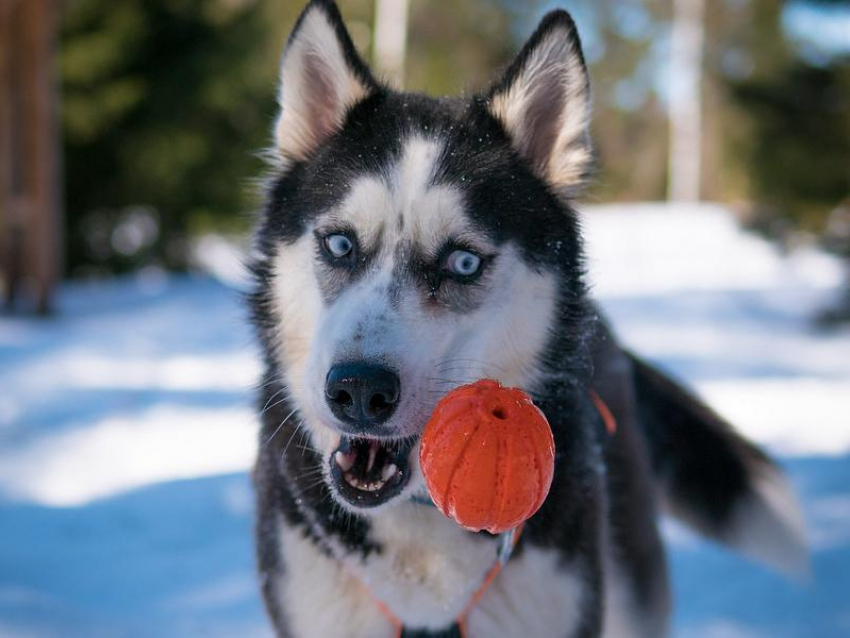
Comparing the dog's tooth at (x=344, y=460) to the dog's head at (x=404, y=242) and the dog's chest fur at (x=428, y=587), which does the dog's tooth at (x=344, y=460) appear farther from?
the dog's chest fur at (x=428, y=587)

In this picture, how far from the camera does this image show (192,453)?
4742mm

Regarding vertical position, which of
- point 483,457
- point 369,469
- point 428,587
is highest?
point 483,457

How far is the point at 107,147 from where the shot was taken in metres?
10.4

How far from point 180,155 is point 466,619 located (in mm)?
9648

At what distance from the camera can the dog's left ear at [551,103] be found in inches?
78.7

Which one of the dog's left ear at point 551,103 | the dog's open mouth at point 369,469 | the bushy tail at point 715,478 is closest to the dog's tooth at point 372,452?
the dog's open mouth at point 369,469

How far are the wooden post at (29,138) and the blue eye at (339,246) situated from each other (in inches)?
270

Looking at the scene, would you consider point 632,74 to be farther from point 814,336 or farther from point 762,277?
point 814,336

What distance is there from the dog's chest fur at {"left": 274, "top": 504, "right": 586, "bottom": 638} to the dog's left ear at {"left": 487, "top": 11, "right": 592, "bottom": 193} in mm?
883

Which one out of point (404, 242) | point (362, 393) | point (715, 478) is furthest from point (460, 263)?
point (715, 478)

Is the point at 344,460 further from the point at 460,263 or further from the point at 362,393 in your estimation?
the point at 460,263

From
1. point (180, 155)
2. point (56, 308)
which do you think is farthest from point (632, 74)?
point (56, 308)

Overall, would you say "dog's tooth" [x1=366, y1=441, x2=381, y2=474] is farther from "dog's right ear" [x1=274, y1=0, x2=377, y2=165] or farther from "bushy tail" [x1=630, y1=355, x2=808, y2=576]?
"bushy tail" [x1=630, y1=355, x2=808, y2=576]

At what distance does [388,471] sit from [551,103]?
991mm
